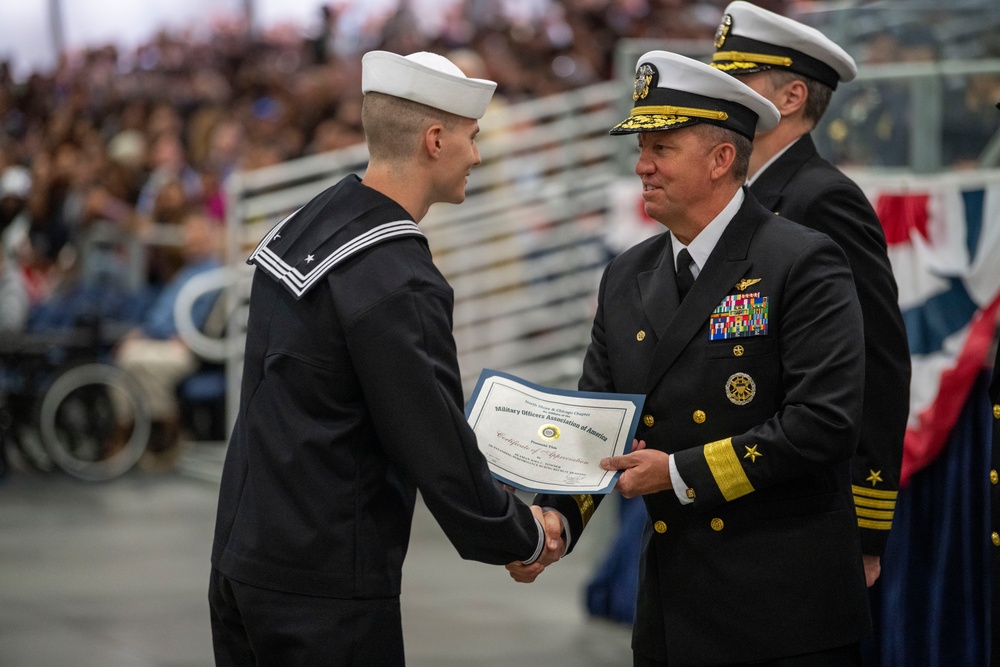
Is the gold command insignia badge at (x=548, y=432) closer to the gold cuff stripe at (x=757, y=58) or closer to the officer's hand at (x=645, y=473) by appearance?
the officer's hand at (x=645, y=473)

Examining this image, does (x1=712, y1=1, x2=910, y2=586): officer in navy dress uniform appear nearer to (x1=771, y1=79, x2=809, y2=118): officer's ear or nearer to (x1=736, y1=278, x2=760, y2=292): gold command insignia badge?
(x1=771, y1=79, x2=809, y2=118): officer's ear

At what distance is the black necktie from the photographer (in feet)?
8.52

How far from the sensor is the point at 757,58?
121 inches

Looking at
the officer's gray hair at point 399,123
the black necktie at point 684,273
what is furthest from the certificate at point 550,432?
the officer's gray hair at point 399,123

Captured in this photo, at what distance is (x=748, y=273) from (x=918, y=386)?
187 cm

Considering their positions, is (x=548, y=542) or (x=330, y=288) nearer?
(x=330, y=288)

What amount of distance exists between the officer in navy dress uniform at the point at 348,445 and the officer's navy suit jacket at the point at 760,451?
323 millimetres

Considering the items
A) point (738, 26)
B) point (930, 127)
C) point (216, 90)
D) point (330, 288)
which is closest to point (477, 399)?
point (330, 288)

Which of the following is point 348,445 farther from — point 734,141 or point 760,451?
point 734,141

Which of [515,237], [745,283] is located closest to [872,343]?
[745,283]

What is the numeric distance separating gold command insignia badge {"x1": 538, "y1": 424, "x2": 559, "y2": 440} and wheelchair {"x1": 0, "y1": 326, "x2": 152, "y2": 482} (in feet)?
21.1

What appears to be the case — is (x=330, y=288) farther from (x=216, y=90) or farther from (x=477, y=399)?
(x=216, y=90)

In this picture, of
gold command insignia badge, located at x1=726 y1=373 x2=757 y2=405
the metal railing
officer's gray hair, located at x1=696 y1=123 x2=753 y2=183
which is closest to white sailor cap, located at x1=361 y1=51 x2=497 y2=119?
officer's gray hair, located at x1=696 y1=123 x2=753 y2=183

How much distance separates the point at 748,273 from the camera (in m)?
2.49
